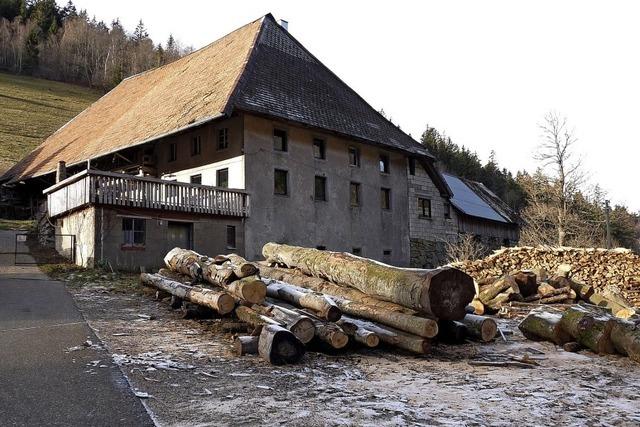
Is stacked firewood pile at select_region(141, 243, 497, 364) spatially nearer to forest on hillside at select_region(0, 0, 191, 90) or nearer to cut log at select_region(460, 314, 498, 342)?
cut log at select_region(460, 314, 498, 342)

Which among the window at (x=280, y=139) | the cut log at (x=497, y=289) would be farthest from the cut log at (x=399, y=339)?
the window at (x=280, y=139)

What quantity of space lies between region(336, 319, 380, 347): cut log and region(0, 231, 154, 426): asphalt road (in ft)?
11.3

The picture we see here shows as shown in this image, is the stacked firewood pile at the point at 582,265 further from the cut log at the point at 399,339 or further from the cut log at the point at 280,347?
the cut log at the point at 280,347

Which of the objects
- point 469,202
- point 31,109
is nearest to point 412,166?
point 469,202

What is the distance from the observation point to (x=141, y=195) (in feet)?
59.6

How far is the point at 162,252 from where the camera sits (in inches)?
735

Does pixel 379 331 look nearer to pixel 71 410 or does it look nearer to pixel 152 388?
pixel 152 388

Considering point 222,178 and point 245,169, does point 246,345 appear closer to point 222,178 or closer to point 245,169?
point 245,169

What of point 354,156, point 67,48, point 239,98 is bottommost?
point 354,156

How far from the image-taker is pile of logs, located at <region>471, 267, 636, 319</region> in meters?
13.9

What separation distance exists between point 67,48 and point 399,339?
101136 millimetres

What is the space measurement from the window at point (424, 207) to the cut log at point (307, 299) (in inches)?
889

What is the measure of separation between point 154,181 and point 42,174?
1655cm

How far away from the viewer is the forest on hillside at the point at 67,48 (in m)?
88.5
